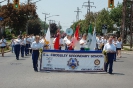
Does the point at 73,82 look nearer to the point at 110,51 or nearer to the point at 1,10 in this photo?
the point at 110,51

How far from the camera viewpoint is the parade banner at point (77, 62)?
16.2m

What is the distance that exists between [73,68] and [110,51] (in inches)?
76.6

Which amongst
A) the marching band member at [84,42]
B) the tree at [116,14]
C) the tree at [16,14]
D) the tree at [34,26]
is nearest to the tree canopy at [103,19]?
the tree at [116,14]

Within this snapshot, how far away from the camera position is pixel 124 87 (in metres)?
11.8

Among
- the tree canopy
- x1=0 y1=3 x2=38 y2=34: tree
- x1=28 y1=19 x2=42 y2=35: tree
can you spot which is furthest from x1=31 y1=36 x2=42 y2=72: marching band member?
x1=28 y1=19 x2=42 y2=35: tree

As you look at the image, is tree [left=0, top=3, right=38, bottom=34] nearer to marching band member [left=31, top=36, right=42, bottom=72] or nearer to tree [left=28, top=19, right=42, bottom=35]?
tree [left=28, top=19, right=42, bottom=35]

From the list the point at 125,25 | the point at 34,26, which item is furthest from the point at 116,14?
the point at 34,26

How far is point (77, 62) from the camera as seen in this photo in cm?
1628

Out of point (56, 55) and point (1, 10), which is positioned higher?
point (1, 10)

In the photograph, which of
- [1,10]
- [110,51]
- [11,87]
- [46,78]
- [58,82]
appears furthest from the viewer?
[1,10]

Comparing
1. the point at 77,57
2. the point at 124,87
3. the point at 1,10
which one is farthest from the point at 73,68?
the point at 1,10

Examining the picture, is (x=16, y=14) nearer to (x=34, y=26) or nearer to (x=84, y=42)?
(x=34, y=26)

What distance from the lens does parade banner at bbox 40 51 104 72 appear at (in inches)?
640

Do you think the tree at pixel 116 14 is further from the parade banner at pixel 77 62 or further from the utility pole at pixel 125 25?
the parade banner at pixel 77 62
